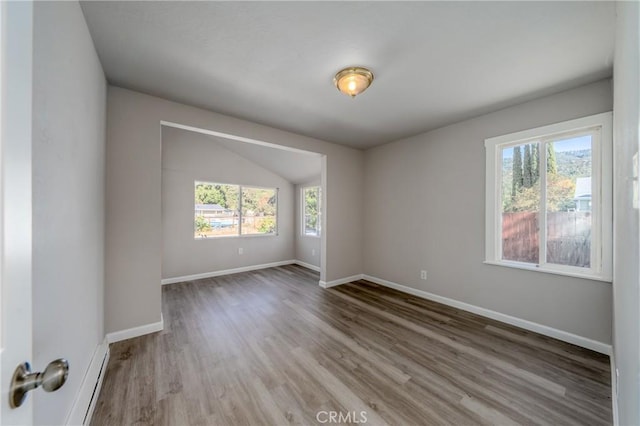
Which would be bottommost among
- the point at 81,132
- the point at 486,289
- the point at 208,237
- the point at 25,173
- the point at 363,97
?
the point at 486,289

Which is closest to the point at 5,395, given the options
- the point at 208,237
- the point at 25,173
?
the point at 25,173

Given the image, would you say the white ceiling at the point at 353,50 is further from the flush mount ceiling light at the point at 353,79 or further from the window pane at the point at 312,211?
the window pane at the point at 312,211

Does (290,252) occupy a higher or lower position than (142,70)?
lower

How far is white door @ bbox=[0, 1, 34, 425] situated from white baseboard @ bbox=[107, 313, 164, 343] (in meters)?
2.42

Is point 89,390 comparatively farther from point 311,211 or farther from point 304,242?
point 311,211

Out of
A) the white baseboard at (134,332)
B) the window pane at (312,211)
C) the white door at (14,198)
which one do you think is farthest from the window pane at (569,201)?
the white baseboard at (134,332)

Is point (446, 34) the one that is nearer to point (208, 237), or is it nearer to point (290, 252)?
point (208, 237)

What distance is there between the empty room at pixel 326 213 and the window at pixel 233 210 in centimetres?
137

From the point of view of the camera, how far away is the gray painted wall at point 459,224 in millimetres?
2385

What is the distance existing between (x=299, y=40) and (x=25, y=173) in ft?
5.93

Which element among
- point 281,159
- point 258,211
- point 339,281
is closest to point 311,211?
point 258,211

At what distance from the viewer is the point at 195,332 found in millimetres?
2633

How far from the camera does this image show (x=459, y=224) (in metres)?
3.29
